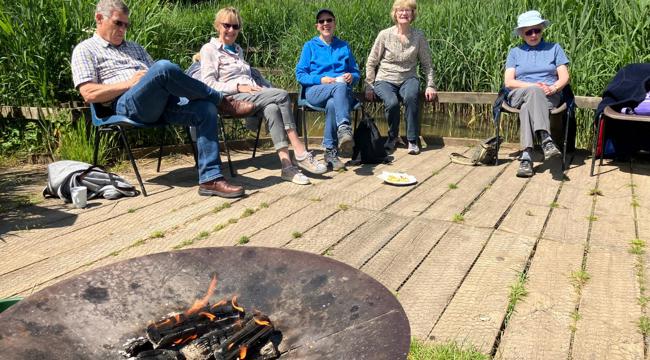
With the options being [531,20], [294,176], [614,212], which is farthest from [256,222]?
[531,20]

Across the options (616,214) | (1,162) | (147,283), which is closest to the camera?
(147,283)

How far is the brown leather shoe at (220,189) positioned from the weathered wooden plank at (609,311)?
2.15 metres

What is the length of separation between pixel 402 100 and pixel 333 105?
3.36ft

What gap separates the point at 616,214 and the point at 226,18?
3.09 meters

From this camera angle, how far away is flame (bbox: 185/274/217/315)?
5.32 feet

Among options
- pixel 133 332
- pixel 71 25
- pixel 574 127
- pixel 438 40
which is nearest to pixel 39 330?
pixel 133 332

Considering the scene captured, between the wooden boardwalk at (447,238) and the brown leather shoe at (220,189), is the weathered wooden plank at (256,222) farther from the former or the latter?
the brown leather shoe at (220,189)

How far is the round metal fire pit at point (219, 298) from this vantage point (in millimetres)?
1336

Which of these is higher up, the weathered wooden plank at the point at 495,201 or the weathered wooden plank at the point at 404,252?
the weathered wooden plank at the point at 404,252

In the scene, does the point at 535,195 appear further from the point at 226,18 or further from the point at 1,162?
the point at 1,162

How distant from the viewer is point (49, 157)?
15.4 feet

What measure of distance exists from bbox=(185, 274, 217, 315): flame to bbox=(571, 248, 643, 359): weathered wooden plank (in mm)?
1190

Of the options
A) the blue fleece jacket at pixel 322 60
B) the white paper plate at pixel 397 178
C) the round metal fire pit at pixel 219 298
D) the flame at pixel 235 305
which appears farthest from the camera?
the blue fleece jacket at pixel 322 60

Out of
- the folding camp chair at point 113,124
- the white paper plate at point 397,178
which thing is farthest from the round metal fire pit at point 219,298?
the white paper plate at point 397,178
